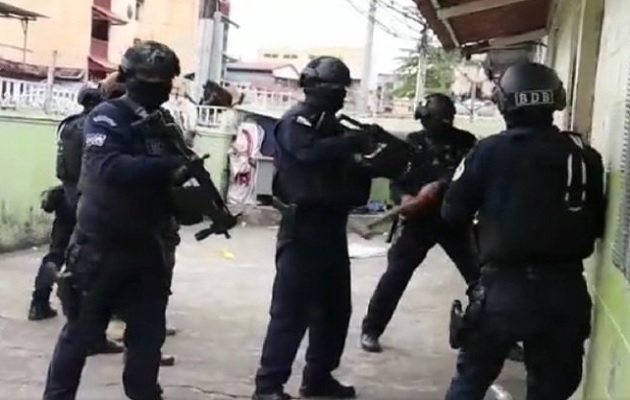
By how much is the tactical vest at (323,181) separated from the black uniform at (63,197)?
5.82ft

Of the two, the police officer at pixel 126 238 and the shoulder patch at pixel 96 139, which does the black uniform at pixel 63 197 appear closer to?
the police officer at pixel 126 238

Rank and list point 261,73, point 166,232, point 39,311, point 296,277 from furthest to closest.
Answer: point 261,73
point 39,311
point 296,277
point 166,232

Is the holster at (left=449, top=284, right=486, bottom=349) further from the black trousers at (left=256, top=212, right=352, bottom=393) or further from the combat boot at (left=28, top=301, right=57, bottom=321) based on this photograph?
the combat boot at (left=28, top=301, right=57, bottom=321)

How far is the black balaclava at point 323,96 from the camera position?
5270 mm

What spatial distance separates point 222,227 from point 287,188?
0.72 meters

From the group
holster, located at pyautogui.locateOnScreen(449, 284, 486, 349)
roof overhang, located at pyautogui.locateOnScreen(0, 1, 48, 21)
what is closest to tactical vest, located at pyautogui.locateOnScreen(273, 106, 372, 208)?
holster, located at pyautogui.locateOnScreen(449, 284, 486, 349)

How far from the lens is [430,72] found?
31.9 m

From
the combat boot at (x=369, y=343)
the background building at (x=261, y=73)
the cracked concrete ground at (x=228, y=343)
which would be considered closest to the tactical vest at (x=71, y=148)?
the cracked concrete ground at (x=228, y=343)

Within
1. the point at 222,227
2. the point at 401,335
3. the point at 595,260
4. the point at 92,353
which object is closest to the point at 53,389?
the point at 222,227

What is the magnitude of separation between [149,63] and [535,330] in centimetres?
199

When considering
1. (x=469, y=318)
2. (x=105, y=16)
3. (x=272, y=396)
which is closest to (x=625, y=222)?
(x=469, y=318)

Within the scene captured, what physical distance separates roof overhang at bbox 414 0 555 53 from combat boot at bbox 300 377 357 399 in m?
3.41

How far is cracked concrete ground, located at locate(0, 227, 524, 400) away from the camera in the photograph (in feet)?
19.9

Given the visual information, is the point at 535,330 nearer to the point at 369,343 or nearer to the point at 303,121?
the point at 303,121
